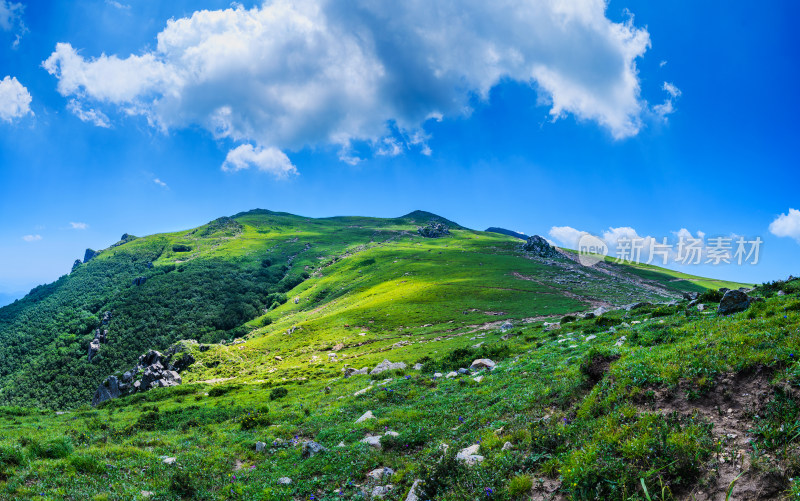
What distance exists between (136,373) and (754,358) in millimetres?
68504

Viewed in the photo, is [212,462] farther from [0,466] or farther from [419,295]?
[419,295]

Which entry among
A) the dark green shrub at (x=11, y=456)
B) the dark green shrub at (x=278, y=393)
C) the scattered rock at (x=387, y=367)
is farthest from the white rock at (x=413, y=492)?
the dark green shrub at (x=278, y=393)

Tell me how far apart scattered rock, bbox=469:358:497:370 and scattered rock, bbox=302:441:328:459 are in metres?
12.4

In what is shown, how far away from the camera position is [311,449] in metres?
14.6

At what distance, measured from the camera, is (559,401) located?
12.7 meters

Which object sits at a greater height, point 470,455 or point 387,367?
point 470,455

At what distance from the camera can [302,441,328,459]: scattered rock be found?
1443 centimetres

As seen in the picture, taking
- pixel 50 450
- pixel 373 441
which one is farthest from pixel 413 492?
pixel 50 450

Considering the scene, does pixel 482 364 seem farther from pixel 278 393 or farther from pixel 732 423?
pixel 278 393

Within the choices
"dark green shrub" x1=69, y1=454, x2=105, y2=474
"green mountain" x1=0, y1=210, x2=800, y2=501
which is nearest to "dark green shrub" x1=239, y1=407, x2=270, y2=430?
"green mountain" x1=0, y1=210, x2=800, y2=501

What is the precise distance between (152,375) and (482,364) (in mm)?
46246

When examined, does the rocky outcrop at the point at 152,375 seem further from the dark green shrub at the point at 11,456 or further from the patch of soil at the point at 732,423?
the patch of soil at the point at 732,423

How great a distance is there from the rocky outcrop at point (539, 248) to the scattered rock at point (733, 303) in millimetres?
141878

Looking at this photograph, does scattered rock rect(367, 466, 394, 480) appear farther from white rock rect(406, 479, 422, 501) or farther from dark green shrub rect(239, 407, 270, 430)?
dark green shrub rect(239, 407, 270, 430)
